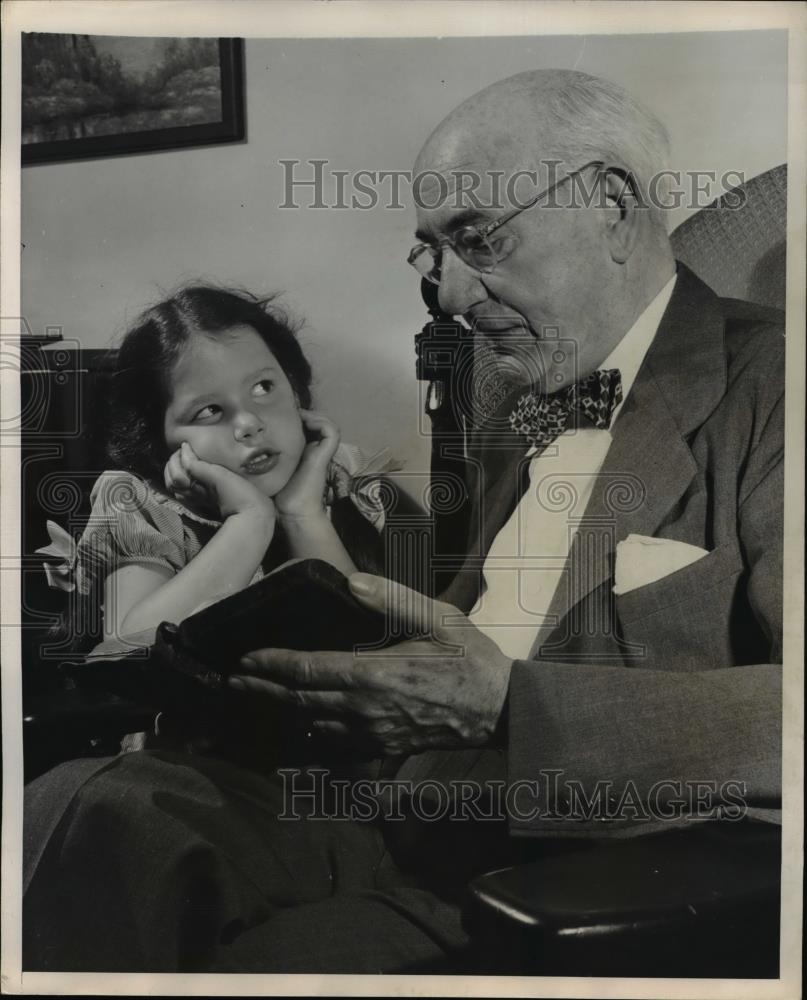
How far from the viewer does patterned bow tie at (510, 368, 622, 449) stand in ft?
7.52

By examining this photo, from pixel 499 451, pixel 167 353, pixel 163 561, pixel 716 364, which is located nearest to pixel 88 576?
pixel 163 561

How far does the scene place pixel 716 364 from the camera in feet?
7.45

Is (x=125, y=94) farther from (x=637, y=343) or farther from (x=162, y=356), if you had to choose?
(x=637, y=343)

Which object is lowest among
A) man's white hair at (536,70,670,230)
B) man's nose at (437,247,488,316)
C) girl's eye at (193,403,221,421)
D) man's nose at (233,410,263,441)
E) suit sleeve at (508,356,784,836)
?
suit sleeve at (508,356,784,836)

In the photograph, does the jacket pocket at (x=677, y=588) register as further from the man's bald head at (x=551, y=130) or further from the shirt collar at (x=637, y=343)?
the man's bald head at (x=551, y=130)

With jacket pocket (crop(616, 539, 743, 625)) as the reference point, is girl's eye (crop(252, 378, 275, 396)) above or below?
above

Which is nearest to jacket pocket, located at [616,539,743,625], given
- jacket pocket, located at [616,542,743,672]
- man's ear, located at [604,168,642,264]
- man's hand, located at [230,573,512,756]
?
jacket pocket, located at [616,542,743,672]

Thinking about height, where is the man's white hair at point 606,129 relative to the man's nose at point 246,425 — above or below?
above

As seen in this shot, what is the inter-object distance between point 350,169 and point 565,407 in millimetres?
757

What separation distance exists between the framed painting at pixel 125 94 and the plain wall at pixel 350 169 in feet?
0.16

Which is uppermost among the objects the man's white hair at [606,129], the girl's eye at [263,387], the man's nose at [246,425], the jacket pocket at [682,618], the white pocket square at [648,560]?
the man's white hair at [606,129]

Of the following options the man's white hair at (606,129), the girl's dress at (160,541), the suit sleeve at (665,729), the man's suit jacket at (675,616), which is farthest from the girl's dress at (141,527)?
the man's white hair at (606,129)

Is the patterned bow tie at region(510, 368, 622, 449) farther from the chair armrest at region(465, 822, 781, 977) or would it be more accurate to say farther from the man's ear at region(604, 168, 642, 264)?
the chair armrest at region(465, 822, 781, 977)

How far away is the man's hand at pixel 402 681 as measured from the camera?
7.38 feet
